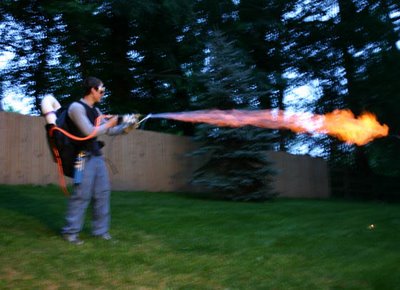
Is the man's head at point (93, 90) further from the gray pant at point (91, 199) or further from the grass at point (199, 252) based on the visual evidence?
the grass at point (199, 252)

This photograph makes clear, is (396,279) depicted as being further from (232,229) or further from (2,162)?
(2,162)

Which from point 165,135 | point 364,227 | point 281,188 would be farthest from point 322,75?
point 364,227

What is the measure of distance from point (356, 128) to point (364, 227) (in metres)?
1.73

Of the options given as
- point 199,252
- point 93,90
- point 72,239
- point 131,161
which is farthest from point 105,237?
point 131,161

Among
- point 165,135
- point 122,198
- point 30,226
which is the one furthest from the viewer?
point 165,135

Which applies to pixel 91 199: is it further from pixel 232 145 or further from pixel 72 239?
pixel 232 145

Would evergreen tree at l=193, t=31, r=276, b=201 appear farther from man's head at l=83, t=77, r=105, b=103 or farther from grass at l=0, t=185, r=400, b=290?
man's head at l=83, t=77, r=105, b=103

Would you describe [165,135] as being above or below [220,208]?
above

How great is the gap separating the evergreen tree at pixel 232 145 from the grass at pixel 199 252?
4.33m

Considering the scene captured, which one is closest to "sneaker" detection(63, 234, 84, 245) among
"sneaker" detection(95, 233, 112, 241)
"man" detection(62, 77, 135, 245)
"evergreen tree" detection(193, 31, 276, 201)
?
"man" detection(62, 77, 135, 245)

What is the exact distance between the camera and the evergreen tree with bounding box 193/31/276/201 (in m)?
14.4

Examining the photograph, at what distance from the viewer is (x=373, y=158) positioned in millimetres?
23906

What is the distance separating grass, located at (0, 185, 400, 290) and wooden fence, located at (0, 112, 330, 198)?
4.15m

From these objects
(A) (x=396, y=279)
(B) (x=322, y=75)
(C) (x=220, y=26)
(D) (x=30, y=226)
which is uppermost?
(C) (x=220, y=26)
